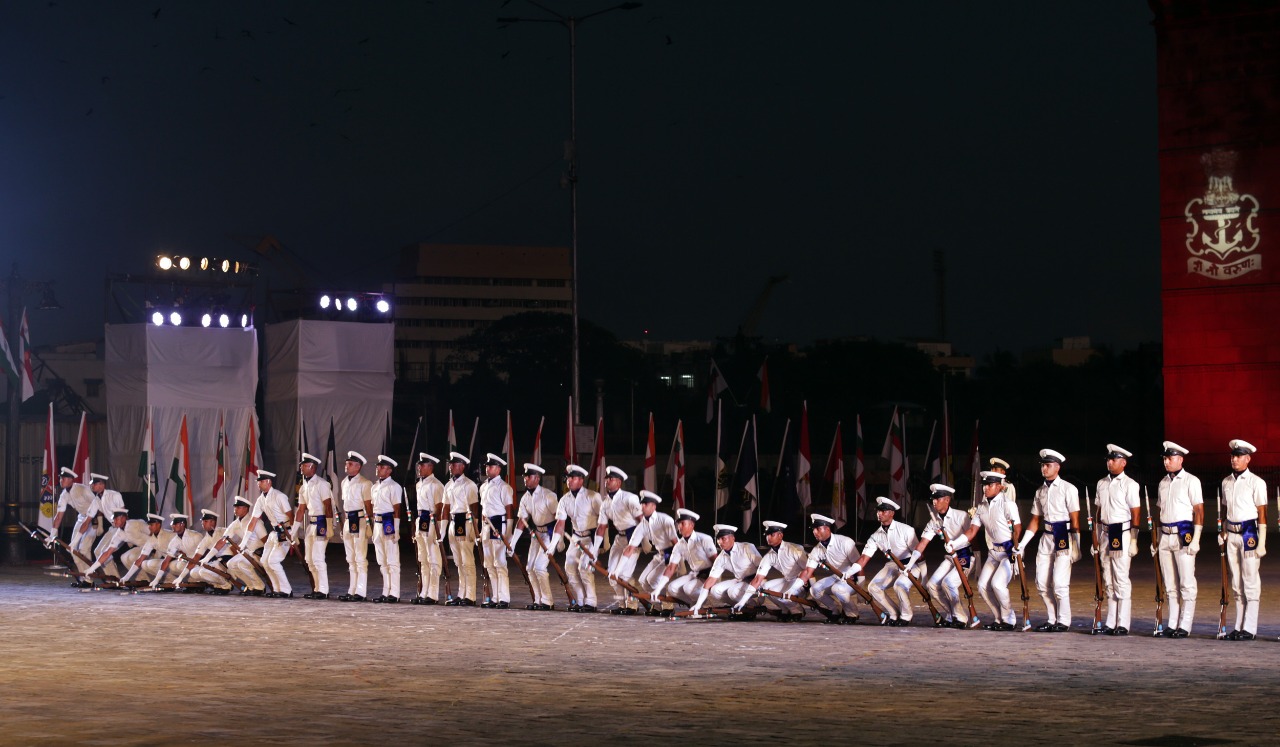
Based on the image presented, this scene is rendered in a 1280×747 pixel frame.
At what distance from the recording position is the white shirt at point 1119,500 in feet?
→ 52.6

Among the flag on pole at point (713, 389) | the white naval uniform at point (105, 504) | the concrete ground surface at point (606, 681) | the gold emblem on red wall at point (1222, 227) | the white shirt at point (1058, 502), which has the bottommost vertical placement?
the concrete ground surface at point (606, 681)

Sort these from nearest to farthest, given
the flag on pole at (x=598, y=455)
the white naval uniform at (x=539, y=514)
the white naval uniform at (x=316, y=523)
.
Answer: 1. the white naval uniform at (x=539, y=514)
2. the white naval uniform at (x=316, y=523)
3. the flag on pole at (x=598, y=455)

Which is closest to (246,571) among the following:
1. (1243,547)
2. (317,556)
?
(317,556)

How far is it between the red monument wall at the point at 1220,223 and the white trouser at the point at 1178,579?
18.4 meters

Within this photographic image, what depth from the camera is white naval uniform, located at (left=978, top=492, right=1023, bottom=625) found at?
16.4 metres

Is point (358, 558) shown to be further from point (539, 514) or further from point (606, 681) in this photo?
point (606, 681)

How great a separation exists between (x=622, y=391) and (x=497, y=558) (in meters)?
57.2

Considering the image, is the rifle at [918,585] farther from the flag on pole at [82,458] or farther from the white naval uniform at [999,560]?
the flag on pole at [82,458]

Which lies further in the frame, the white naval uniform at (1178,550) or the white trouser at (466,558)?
the white trouser at (466,558)

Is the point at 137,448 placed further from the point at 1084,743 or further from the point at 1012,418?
the point at 1012,418

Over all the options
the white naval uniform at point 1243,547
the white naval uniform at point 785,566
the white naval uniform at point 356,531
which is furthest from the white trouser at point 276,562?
the white naval uniform at point 1243,547

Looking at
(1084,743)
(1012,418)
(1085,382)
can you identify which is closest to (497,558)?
(1084,743)

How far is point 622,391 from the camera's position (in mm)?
77250

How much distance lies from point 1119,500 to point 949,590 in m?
2.02
